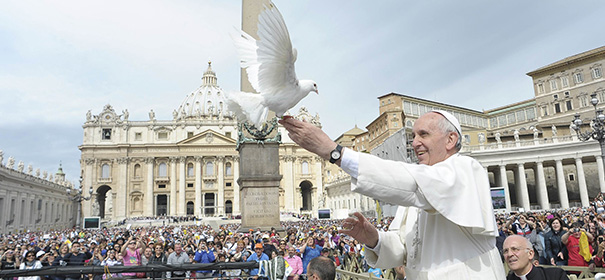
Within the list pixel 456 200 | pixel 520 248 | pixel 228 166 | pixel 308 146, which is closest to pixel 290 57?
pixel 308 146

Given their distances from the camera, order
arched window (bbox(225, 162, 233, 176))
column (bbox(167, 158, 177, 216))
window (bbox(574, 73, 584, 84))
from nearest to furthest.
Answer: window (bbox(574, 73, 584, 84))
column (bbox(167, 158, 177, 216))
arched window (bbox(225, 162, 233, 176))

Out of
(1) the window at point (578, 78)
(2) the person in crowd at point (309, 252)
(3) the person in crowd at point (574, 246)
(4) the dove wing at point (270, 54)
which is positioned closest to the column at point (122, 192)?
(2) the person in crowd at point (309, 252)

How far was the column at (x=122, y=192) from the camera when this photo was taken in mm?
74438

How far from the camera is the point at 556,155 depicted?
4050 centimetres

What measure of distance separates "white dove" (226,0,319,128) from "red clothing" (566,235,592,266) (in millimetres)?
6905

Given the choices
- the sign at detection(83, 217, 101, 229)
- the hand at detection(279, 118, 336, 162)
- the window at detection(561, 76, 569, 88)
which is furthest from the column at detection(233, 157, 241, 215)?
the hand at detection(279, 118, 336, 162)

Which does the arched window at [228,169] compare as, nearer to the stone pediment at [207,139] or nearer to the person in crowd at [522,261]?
the stone pediment at [207,139]

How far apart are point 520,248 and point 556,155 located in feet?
147

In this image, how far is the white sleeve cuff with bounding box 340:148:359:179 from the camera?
140 cm

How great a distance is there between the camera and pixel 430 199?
4.71 ft

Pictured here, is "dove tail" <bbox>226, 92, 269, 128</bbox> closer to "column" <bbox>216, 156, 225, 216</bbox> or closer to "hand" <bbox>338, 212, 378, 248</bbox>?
"hand" <bbox>338, 212, 378, 248</bbox>

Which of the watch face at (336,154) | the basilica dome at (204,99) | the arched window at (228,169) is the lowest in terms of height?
the watch face at (336,154)

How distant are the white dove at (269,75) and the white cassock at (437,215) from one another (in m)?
0.87

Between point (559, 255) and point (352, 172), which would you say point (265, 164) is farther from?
point (352, 172)
